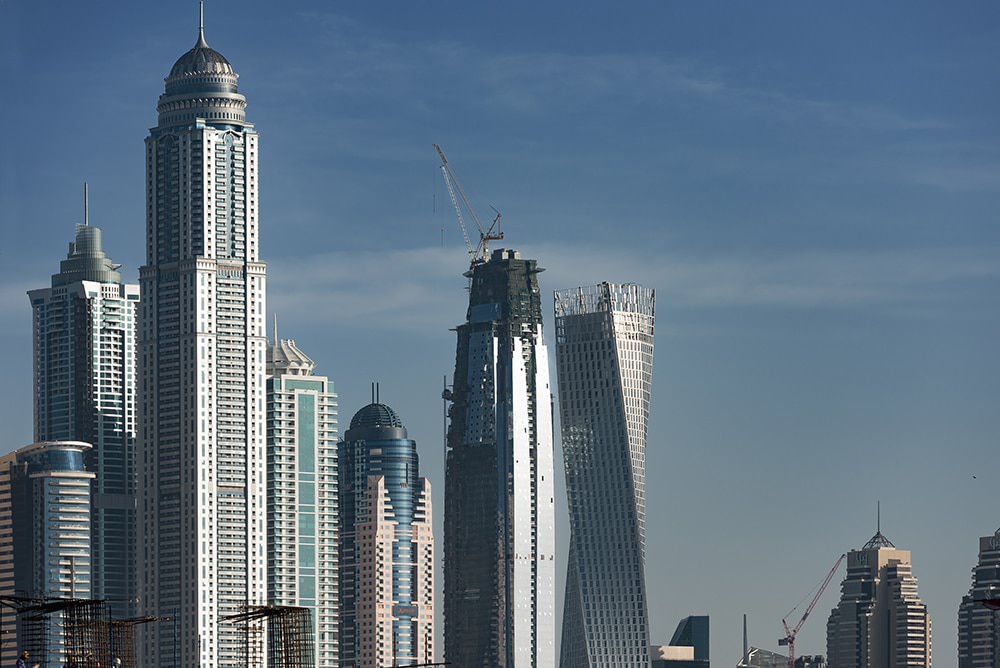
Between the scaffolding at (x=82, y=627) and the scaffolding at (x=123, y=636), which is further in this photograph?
the scaffolding at (x=123, y=636)

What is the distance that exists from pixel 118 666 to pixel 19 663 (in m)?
31.6

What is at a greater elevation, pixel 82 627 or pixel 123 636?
pixel 82 627

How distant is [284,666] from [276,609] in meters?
4.44

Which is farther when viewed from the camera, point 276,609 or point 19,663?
point 276,609

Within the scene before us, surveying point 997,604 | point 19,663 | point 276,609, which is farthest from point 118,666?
point 997,604

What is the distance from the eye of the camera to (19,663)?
83312 mm

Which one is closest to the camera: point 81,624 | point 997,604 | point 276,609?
point 997,604

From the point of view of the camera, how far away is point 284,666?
10688 cm

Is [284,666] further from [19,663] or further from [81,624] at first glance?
[19,663]

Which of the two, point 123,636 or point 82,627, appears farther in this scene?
point 123,636

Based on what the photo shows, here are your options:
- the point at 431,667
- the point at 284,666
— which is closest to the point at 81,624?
the point at 284,666

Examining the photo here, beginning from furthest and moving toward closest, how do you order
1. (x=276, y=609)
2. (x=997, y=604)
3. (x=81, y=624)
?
(x=276, y=609) → (x=81, y=624) → (x=997, y=604)

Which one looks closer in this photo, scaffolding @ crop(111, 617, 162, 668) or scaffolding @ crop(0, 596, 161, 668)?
scaffolding @ crop(0, 596, 161, 668)

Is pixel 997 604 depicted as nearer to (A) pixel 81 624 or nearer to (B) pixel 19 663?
(B) pixel 19 663
